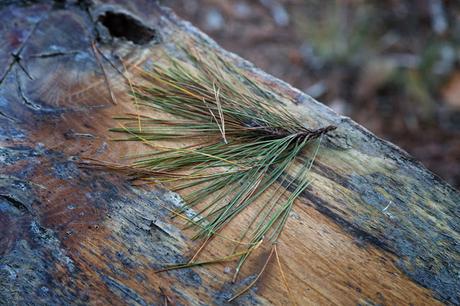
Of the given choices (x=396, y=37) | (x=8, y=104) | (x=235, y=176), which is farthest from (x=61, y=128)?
(x=396, y=37)

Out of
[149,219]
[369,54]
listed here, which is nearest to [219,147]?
[149,219]

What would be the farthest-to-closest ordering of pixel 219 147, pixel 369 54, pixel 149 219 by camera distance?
pixel 369 54 → pixel 219 147 → pixel 149 219

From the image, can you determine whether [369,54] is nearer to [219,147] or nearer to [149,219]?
[219,147]

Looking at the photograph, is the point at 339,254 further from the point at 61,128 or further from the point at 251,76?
the point at 61,128

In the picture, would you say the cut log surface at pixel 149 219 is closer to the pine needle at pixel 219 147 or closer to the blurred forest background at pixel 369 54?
the pine needle at pixel 219 147

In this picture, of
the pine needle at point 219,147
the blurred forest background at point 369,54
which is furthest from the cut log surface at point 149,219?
the blurred forest background at point 369,54
